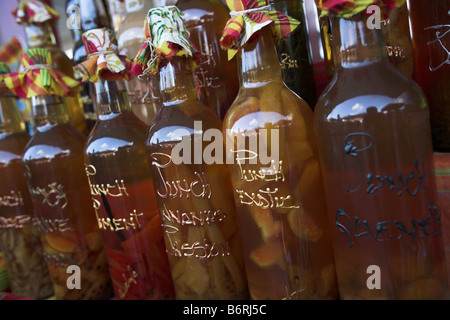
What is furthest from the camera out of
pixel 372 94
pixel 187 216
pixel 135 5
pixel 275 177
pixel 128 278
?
pixel 135 5

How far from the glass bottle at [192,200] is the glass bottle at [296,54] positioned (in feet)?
0.60

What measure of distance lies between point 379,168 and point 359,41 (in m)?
0.18

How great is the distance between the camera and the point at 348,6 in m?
0.54

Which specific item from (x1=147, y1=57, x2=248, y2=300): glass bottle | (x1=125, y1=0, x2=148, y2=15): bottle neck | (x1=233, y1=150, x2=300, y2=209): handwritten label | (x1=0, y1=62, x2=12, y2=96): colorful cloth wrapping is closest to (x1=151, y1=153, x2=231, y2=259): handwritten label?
(x1=147, y1=57, x2=248, y2=300): glass bottle

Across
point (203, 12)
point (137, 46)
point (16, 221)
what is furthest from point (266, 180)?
point (16, 221)

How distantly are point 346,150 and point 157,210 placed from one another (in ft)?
1.43

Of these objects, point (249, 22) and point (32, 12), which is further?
point (32, 12)

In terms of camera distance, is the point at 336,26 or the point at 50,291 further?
the point at 50,291

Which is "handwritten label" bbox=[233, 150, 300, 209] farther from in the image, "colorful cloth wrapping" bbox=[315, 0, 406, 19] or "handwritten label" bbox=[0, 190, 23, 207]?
"handwritten label" bbox=[0, 190, 23, 207]

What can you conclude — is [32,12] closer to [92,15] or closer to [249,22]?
[92,15]
